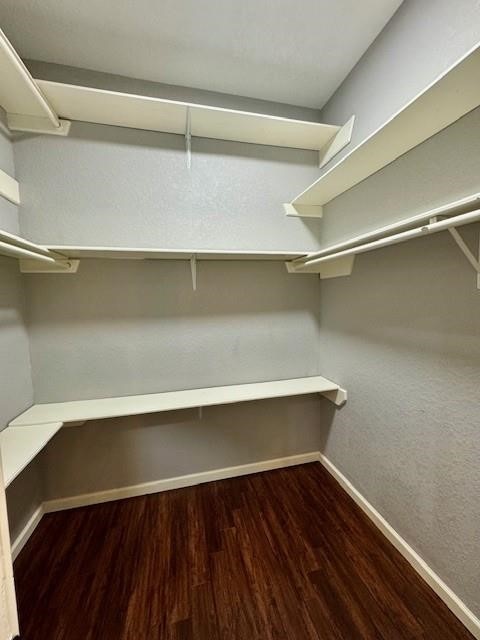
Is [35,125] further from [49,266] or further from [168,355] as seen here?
[168,355]

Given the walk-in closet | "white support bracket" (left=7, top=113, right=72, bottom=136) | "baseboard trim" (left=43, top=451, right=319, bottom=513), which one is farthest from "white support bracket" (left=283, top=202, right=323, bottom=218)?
"baseboard trim" (left=43, top=451, right=319, bottom=513)

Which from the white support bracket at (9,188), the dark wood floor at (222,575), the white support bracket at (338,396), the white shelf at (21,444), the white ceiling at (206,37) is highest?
the white ceiling at (206,37)

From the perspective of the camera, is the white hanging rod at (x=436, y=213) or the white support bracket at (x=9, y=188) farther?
the white support bracket at (x=9, y=188)

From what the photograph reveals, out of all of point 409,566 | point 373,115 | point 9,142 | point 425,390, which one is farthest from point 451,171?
point 9,142

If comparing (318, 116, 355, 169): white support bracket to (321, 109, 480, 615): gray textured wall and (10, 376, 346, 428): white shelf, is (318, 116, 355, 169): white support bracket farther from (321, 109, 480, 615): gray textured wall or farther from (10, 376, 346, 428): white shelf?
(10, 376, 346, 428): white shelf

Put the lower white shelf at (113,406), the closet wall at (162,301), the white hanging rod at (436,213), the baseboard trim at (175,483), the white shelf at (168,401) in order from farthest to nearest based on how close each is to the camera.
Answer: the baseboard trim at (175,483)
the closet wall at (162,301)
the white shelf at (168,401)
the lower white shelf at (113,406)
the white hanging rod at (436,213)

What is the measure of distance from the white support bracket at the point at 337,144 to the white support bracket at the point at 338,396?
1.58 metres

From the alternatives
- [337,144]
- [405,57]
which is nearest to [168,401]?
[337,144]

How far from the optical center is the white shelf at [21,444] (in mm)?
1043

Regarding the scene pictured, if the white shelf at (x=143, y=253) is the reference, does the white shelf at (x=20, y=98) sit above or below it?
above

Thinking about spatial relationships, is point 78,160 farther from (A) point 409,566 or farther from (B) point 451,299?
(A) point 409,566

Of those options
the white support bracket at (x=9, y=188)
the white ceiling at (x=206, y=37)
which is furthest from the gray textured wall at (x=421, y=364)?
the white support bracket at (x=9, y=188)

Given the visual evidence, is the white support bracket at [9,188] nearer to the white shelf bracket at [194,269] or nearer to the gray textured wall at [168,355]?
the gray textured wall at [168,355]

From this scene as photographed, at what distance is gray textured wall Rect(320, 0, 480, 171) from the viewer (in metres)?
1.01
